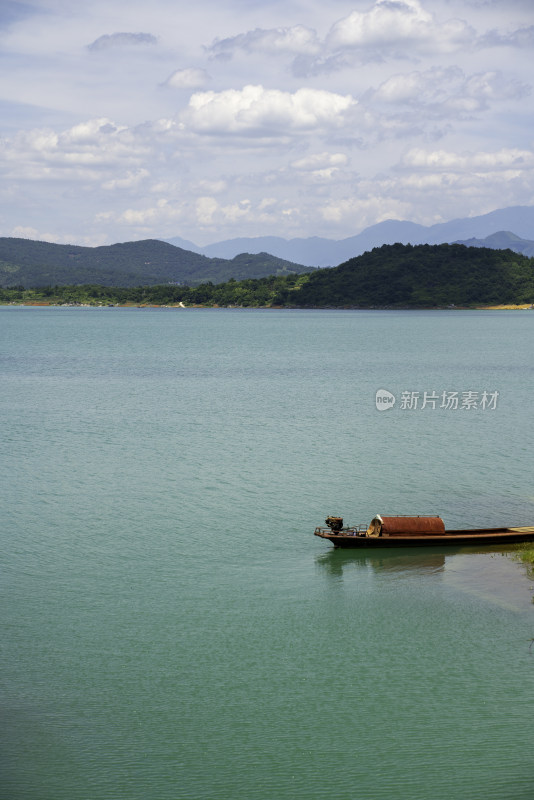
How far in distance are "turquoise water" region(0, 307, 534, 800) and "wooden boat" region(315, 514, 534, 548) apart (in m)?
0.65

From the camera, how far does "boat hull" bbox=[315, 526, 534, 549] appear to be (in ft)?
105

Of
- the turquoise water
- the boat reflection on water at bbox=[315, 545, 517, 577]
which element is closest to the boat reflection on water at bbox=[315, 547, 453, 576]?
the boat reflection on water at bbox=[315, 545, 517, 577]

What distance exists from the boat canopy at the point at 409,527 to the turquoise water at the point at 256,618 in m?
1.06

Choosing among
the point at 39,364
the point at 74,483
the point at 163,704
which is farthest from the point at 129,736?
the point at 39,364

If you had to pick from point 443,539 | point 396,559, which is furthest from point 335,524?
point 443,539

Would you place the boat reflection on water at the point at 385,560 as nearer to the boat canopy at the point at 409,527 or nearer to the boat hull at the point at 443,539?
the boat hull at the point at 443,539

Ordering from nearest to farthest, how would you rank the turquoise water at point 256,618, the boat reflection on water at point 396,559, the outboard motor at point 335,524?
the turquoise water at point 256,618 → the boat reflection on water at point 396,559 → the outboard motor at point 335,524

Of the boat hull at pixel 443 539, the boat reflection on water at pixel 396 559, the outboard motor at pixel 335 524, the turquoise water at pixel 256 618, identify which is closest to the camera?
the turquoise water at pixel 256 618

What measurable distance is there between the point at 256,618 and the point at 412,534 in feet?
29.3

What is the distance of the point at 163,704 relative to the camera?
20516mm

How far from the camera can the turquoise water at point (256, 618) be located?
59.4 ft

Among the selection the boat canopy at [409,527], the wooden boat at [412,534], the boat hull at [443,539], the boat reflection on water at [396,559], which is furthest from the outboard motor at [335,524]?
the boat canopy at [409,527]

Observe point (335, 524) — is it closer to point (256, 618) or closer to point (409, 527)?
point (409, 527)

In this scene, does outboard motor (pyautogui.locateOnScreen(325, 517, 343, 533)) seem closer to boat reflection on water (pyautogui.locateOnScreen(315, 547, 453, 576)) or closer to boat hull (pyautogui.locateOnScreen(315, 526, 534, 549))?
boat hull (pyautogui.locateOnScreen(315, 526, 534, 549))
